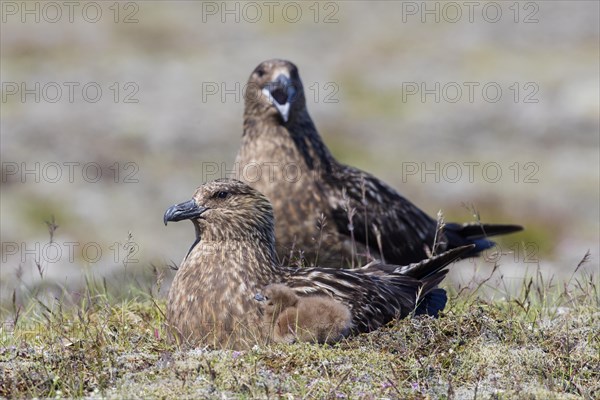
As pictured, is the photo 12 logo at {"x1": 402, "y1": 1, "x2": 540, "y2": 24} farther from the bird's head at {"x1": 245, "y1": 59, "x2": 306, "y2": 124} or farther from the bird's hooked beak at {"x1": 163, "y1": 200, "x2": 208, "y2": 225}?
the bird's hooked beak at {"x1": 163, "y1": 200, "x2": 208, "y2": 225}

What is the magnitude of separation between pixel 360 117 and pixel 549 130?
429cm

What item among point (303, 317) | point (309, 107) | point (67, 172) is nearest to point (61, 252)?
point (67, 172)

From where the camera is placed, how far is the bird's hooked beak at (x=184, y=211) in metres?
5.57

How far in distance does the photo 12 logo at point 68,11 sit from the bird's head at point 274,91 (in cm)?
2697

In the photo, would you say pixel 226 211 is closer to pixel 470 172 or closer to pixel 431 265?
pixel 431 265

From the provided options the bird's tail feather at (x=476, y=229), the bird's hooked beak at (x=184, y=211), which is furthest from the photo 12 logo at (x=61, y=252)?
the bird's hooked beak at (x=184, y=211)

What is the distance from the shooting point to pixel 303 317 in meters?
5.26

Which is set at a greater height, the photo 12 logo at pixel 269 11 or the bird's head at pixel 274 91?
the photo 12 logo at pixel 269 11

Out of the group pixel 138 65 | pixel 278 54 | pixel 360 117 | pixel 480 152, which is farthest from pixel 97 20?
pixel 480 152

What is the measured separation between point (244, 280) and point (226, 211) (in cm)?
47

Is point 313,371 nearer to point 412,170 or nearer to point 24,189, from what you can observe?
point 24,189

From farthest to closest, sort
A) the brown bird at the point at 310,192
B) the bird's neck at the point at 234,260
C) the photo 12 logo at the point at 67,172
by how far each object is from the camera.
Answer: the photo 12 logo at the point at 67,172 → the brown bird at the point at 310,192 → the bird's neck at the point at 234,260

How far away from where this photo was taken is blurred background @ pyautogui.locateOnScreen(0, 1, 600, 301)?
18812mm

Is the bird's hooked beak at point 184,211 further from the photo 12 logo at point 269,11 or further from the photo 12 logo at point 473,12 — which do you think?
the photo 12 logo at point 269,11
